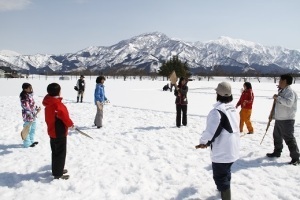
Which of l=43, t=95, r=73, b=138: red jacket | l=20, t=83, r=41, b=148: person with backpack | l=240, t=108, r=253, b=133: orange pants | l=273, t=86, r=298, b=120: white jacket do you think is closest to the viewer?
l=43, t=95, r=73, b=138: red jacket

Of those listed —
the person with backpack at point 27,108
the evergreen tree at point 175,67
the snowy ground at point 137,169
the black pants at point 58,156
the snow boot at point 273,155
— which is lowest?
the snowy ground at point 137,169

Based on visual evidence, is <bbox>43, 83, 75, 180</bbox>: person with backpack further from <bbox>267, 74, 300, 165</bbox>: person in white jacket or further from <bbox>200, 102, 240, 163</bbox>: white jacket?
<bbox>267, 74, 300, 165</bbox>: person in white jacket

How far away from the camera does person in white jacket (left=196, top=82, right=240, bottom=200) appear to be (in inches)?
167

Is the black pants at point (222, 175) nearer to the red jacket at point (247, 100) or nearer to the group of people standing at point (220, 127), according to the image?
the group of people standing at point (220, 127)

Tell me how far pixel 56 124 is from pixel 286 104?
496cm

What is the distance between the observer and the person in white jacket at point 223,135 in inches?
167

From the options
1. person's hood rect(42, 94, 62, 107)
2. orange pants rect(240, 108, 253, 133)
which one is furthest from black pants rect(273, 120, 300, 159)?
person's hood rect(42, 94, 62, 107)

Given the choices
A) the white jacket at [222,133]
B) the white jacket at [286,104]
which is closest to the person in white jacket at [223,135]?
the white jacket at [222,133]

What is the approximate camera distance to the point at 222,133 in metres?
4.33

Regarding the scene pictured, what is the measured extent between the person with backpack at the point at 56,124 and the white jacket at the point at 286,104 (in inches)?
182

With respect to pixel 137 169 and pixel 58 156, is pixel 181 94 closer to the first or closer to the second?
pixel 137 169

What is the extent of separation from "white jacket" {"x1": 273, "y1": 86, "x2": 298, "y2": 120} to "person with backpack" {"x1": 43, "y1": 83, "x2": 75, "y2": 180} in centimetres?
462

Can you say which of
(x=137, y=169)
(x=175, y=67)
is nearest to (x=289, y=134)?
(x=137, y=169)

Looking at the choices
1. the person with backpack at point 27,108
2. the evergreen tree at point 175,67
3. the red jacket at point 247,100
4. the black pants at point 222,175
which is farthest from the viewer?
the evergreen tree at point 175,67
